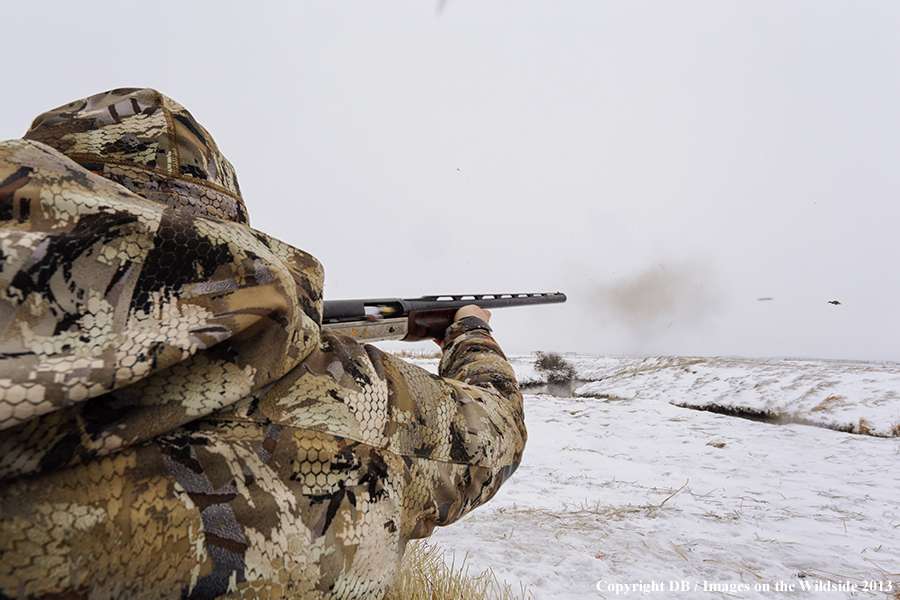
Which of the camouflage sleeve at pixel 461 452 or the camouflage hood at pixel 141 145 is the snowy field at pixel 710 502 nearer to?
the camouflage sleeve at pixel 461 452

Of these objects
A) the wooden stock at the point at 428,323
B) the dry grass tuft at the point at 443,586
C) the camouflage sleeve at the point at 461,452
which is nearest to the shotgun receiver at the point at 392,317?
the wooden stock at the point at 428,323

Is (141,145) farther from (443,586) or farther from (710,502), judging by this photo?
(710,502)

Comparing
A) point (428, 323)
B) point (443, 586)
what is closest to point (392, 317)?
point (428, 323)

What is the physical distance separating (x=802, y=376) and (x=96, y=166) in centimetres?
785

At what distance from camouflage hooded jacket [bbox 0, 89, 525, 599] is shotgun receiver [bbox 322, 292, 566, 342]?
129 centimetres

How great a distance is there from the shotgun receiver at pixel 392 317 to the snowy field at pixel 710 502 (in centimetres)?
135

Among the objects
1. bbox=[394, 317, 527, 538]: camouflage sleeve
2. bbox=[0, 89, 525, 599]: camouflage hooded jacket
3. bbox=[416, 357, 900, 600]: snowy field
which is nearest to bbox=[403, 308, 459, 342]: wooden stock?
bbox=[394, 317, 527, 538]: camouflage sleeve

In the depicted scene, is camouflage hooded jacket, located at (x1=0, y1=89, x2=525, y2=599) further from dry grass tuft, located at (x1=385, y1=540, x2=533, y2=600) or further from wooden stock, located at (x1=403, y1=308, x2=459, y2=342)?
wooden stock, located at (x1=403, y1=308, x2=459, y2=342)

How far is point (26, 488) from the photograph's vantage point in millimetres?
493

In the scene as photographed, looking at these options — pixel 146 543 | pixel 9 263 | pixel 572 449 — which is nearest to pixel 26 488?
pixel 146 543

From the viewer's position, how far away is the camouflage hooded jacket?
48 centimetres

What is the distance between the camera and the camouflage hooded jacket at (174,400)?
1.58ft

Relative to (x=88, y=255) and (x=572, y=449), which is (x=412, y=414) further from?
(x=572, y=449)

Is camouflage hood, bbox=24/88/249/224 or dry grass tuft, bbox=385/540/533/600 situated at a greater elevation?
camouflage hood, bbox=24/88/249/224
